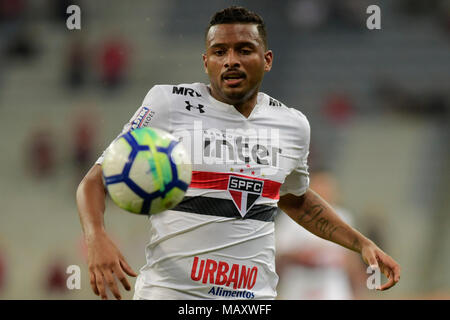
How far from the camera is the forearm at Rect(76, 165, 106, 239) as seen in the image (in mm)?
3662

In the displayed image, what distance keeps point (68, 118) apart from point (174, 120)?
11.4 m

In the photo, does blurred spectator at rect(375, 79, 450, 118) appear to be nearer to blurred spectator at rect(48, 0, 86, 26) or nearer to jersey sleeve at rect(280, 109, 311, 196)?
blurred spectator at rect(48, 0, 86, 26)

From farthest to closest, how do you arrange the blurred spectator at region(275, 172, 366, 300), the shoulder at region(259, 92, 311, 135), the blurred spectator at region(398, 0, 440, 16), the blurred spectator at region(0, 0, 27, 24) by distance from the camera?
the blurred spectator at region(0, 0, 27, 24)
the blurred spectator at region(398, 0, 440, 16)
the blurred spectator at region(275, 172, 366, 300)
the shoulder at region(259, 92, 311, 135)

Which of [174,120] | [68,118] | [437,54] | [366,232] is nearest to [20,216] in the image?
[68,118]

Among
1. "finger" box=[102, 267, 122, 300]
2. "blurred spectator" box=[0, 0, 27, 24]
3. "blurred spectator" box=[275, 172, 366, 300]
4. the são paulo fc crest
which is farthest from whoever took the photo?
"blurred spectator" box=[0, 0, 27, 24]

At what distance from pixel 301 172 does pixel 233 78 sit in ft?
2.70

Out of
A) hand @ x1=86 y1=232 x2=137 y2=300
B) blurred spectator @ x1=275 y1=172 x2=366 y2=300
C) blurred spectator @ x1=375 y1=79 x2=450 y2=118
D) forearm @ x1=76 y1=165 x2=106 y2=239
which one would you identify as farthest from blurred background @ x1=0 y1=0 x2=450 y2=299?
hand @ x1=86 y1=232 x2=137 y2=300

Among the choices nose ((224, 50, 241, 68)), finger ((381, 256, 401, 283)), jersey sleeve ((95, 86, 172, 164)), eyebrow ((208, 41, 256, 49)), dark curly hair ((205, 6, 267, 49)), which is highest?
dark curly hair ((205, 6, 267, 49))

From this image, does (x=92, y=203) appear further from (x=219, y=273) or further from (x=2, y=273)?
(x=2, y=273)

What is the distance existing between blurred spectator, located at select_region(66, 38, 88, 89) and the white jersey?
1158cm

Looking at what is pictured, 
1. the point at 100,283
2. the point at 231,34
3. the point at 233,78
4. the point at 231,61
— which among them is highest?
the point at 231,34

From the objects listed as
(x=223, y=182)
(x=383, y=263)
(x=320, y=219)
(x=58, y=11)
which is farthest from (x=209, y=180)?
(x=58, y=11)

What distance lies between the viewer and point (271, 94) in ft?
46.6
